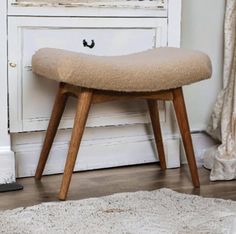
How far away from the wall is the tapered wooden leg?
67 cm

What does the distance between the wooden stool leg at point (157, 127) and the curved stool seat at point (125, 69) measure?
0.28 m

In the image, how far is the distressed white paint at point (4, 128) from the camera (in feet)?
6.36

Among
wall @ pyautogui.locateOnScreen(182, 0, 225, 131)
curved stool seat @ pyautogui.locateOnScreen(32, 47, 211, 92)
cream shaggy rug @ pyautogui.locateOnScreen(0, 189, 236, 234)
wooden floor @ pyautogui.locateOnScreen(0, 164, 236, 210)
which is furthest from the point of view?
wall @ pyautogui.locateOnScreen(182, 0, 225, 131)

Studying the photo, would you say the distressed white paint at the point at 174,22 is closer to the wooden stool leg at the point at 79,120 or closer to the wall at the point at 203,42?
the wall at the point at 203,42

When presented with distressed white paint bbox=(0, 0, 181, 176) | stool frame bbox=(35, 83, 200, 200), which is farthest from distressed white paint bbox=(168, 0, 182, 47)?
stool frame bbox=(35, 83, 200, 200)

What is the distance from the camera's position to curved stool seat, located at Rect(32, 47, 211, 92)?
1695 mm

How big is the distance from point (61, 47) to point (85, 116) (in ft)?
1.26

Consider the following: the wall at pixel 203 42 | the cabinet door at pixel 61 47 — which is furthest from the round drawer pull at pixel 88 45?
the wall at pixel 203 42

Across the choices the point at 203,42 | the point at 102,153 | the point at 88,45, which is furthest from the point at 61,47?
the point at 203,42

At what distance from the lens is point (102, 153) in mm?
2244

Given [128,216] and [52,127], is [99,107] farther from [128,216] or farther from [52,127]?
[128,216]

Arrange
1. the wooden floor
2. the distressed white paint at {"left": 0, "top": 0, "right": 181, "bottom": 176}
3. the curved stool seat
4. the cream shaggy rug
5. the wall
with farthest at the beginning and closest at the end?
the wall
the distressed white paint at {"left": 0, "top": 0, "right": 181, "bottom": 176}
the wooden floor
the curved stool seat
the cream shaggy rug

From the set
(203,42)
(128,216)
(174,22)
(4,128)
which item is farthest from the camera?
(203,42)

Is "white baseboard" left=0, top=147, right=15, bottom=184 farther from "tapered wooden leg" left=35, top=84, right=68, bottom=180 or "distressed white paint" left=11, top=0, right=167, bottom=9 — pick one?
"distressed white paint" left=11, top=0, right=167, bottom=9
